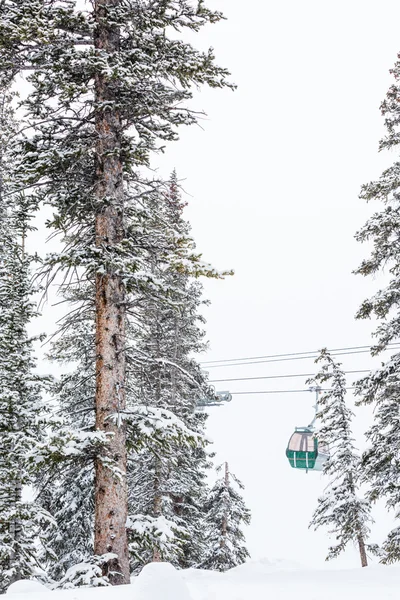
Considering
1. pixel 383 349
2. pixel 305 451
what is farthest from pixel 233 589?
pixel 305 451

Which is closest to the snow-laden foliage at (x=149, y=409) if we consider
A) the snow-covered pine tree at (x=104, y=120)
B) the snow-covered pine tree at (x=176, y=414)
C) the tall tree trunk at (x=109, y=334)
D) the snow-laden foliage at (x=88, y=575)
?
the snow-covered pine tree at (x=176, y=414)

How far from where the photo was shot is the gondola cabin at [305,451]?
2966 centimetres

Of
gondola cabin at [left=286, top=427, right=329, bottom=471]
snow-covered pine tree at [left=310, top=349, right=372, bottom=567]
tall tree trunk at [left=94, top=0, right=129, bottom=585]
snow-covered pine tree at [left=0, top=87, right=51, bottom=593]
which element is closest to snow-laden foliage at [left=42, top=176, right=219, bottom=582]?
tall tree trunk at [left=94, top=0, right=129, bottom=585]

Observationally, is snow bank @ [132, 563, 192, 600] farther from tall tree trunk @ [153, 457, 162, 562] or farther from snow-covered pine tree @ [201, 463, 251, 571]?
snow-covered pine tree @ [201, 463, 251, 571]

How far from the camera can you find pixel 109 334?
734 centimetres

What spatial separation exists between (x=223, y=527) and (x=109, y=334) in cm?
1704

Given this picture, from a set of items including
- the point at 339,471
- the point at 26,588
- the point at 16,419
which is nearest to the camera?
the point at 26,588

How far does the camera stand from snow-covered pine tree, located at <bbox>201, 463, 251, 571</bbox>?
2066 centimetres

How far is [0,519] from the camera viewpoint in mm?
11383

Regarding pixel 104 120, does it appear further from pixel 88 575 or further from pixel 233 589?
pixel 233 589

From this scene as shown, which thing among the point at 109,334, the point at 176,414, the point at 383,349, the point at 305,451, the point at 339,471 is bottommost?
the point at 339,471

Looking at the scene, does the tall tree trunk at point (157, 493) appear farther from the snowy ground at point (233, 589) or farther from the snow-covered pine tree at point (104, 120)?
the snowy ground at point (233, 589)

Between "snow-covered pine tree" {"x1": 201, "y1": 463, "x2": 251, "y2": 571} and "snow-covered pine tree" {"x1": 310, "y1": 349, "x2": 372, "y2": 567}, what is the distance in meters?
4.29

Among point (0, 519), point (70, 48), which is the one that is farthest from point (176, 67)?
point (0, 519)
